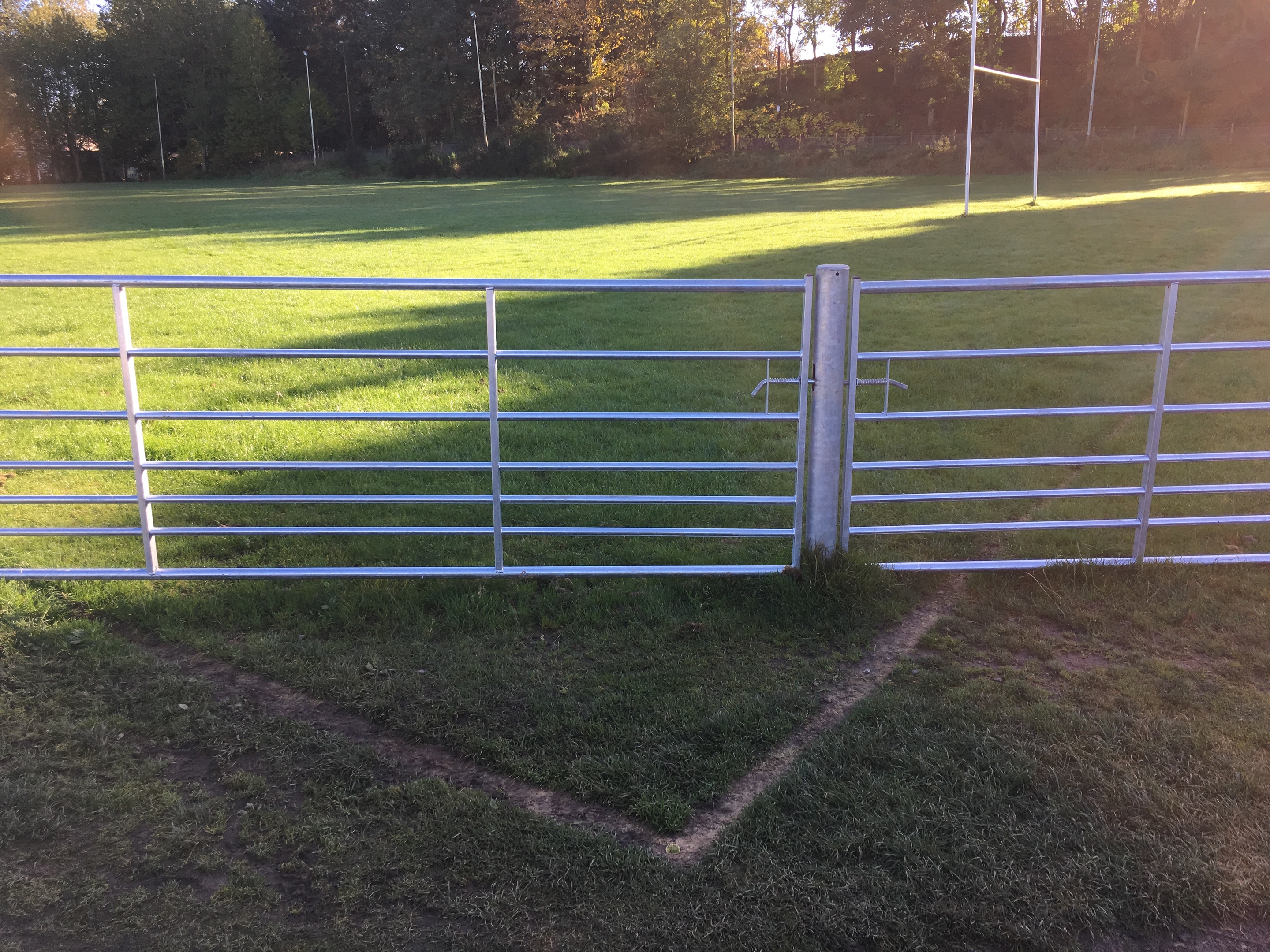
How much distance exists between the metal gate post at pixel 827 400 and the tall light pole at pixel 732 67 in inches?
2038

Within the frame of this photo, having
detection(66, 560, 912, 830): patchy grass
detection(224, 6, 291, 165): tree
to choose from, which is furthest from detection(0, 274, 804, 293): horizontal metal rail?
detection(224, 6, 291, 165): tree

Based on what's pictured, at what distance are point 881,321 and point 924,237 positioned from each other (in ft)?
29.9

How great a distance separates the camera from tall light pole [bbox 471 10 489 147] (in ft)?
207

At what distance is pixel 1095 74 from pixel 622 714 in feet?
192

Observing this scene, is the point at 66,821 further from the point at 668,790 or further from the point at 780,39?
the point at 780,39

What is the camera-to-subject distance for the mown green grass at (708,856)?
96.0 inches

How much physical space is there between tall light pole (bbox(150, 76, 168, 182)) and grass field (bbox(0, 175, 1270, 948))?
245ft

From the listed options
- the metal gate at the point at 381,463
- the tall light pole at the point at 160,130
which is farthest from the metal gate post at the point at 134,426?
the tall light pole at the point at 160,130

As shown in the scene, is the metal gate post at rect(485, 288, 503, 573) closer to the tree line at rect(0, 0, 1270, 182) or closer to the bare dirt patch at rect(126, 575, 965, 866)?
the bare dirt patch at rect(126, 575, 965, 866)

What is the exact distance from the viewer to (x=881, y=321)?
11172 millimetres

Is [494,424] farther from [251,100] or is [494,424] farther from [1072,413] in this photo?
[251,100]

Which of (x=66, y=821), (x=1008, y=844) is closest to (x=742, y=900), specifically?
(x=1008, y=844)

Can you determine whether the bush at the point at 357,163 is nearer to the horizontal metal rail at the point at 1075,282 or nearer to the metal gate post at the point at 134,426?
the metal gate post at the point at 134,426

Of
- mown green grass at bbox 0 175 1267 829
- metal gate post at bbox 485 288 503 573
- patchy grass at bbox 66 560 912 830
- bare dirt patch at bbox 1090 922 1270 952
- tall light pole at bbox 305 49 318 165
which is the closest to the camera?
bare dirt patch at bbox 1090 922 1270 952
